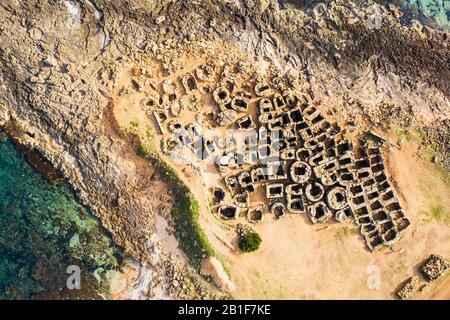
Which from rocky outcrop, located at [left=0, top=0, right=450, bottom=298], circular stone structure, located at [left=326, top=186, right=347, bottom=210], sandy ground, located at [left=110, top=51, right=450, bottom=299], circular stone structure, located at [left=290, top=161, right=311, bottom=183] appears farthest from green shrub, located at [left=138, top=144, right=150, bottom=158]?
circular stone structure, located at [left=326, top=186, right=347, bottom=210]

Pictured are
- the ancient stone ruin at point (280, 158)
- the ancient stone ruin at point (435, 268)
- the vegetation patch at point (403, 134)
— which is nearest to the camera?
the ancient stone ruin at point (435, 268)

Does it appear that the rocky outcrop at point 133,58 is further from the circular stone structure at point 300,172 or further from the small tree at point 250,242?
the small tree at point 250,242

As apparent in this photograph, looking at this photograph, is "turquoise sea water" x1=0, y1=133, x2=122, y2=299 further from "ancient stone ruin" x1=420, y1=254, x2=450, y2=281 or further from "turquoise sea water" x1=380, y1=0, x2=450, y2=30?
"turquoise sea water" x1=380, y1=0, x2=450, y2=30

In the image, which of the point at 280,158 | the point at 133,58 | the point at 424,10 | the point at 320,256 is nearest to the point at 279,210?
the point at 280,158

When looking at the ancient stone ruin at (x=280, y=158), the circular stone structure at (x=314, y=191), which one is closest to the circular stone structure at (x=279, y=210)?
the ancient stone ruin at (x=280, y=158)

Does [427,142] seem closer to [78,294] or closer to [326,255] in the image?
[326,255]

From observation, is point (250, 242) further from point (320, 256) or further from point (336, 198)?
point (336, 198)
